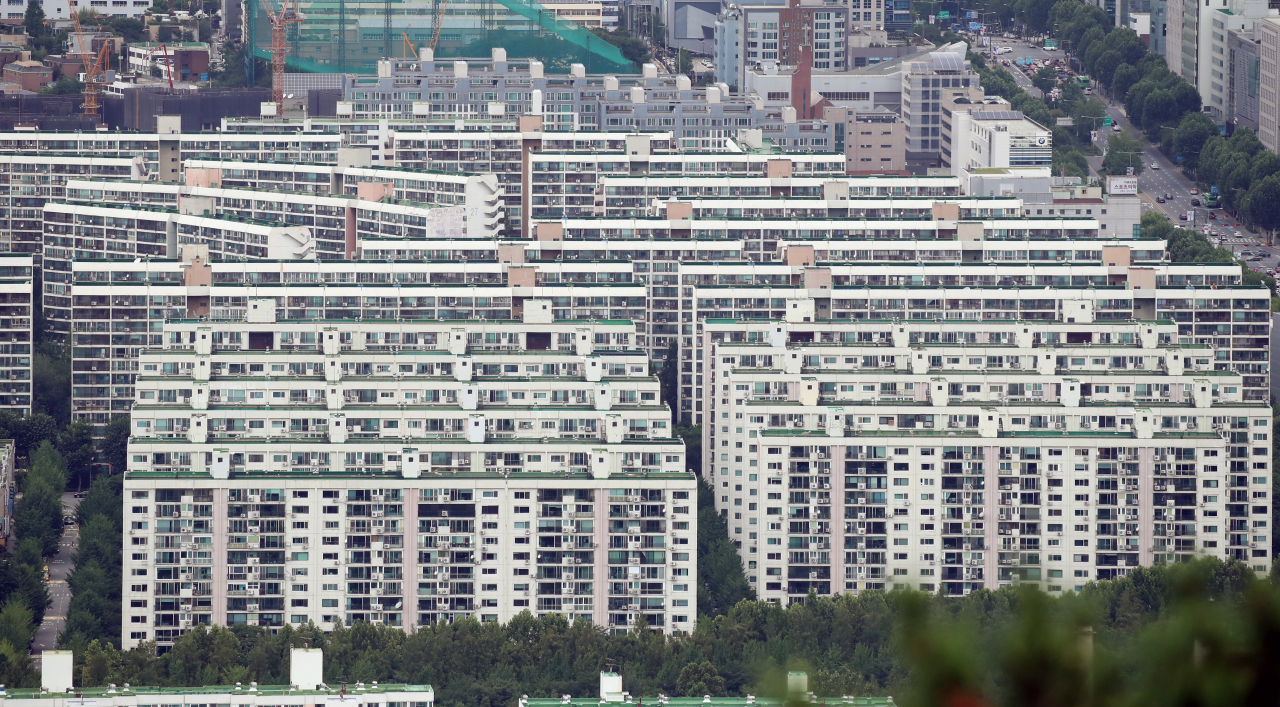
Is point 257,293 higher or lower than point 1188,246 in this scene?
lower

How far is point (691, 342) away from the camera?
467ft

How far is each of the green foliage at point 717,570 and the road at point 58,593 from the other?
2762cm

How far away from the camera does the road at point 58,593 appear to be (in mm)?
103562

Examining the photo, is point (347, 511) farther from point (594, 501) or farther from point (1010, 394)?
point (1010, 394)

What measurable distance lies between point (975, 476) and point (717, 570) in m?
12.5

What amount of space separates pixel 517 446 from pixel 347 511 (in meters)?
8.21

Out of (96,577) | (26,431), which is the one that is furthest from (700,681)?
(26,431)

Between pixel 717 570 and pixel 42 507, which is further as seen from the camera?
pixel 42 507

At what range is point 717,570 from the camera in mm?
109625

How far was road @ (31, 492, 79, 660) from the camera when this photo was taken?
340 ft

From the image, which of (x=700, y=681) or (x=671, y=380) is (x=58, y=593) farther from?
(x=671, y=380)

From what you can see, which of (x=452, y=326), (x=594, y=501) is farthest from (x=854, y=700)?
(x=452, y=326)

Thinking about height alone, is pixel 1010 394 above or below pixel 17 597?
above

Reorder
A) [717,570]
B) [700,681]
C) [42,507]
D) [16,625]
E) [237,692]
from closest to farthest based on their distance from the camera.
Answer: [237,692] → [700,681] → [16,625] → [717,570] → [42,507]
